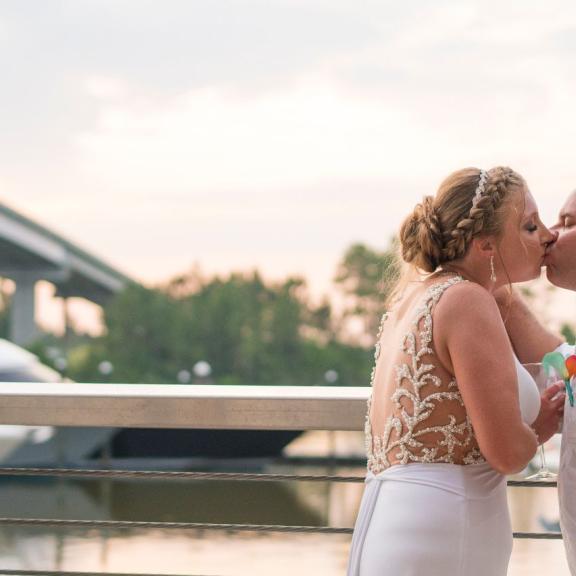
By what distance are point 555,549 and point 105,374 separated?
137 ft

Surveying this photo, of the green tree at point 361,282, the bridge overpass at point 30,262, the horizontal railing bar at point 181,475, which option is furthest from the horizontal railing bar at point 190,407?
the green tree at point 361,282

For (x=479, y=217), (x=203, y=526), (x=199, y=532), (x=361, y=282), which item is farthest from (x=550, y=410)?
(x=361, y=282)

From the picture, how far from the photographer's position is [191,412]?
9.52ft

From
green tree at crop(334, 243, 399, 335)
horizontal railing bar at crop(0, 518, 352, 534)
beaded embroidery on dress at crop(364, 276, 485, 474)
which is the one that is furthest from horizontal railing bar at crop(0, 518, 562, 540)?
green tree at crop(334, 243, 399, 335)

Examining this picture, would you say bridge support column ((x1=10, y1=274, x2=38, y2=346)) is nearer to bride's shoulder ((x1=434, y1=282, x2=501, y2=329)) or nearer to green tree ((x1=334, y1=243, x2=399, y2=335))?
green tree ((x1=334, y1=243, x2=399, y2=335))

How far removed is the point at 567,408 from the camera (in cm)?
229

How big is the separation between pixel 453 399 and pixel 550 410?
0.29 m

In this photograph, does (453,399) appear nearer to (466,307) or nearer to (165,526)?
(466,307)

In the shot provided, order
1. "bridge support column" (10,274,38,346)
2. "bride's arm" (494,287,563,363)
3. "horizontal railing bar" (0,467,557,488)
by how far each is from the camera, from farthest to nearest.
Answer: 1. "bridge support column" (10,274,38,346)
2. "horizontal railing bar" (0,467,557,488)
3. "bride's arm" (494,287,563,363)

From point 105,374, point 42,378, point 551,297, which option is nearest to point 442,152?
point 551,297

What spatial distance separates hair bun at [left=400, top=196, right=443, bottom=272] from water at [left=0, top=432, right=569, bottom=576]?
16.9 feet

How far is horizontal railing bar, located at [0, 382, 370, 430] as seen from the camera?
2838mm

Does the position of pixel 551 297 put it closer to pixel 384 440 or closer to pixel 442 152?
pixel 442 152

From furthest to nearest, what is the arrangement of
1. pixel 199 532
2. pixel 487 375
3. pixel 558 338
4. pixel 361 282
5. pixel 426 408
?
pixel 361 282 → pixel 199 532 → pixel 558 338 → pixel 426 408 → pixel 487 375
